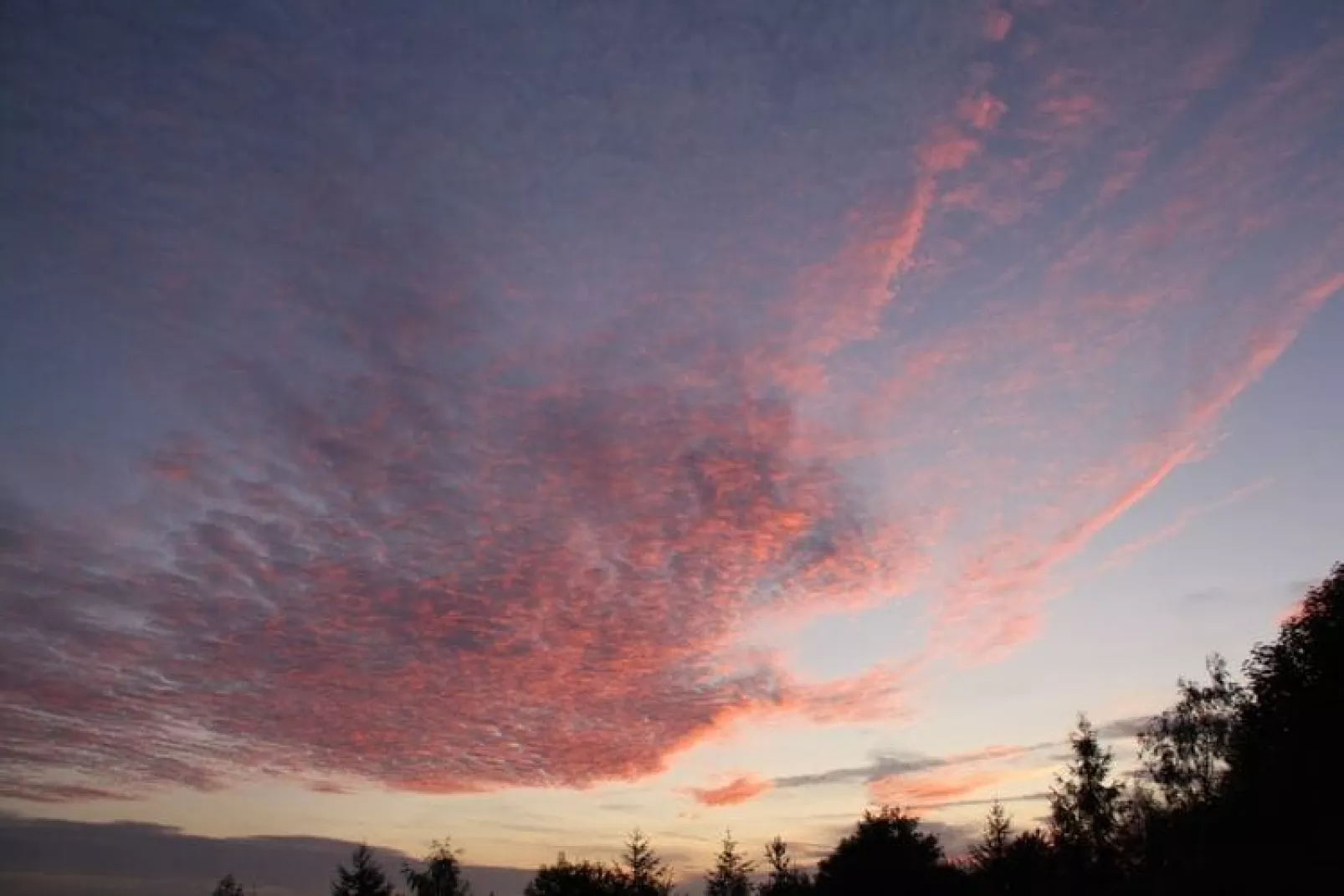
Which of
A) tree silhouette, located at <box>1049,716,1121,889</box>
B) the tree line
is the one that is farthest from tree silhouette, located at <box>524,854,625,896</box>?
tree silhouette, located at <box>1049,716,1121,889</box>

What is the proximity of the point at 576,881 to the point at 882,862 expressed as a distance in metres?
30.4

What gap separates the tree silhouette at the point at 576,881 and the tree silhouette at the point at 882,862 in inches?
834

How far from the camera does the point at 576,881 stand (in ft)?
258

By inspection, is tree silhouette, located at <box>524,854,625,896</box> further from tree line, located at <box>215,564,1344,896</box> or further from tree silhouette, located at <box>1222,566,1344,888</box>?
tree silhouette, located at <box>1222,566,1344,888</box>

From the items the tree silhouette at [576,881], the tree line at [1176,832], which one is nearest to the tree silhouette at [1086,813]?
the tree line at [1176,832]

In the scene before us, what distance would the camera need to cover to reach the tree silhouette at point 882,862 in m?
65.6

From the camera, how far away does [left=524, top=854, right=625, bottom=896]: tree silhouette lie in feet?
252

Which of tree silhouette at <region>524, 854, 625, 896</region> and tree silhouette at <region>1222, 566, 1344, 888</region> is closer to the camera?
tree silhouette at <region>1222, 566, 1344, 888</region>

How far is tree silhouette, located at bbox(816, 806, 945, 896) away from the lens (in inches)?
2584

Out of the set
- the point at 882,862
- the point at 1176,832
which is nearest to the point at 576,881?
the point at 882,862

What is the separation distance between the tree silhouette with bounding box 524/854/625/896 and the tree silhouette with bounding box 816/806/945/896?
21.2 metres

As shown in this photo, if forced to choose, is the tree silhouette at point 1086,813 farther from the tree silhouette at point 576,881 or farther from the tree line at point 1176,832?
the tree silhouette at point 576,881

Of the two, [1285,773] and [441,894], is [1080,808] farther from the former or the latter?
[441,894]

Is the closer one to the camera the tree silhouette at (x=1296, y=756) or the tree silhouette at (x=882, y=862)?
the tree silhouette at (x=1296, y=756)
